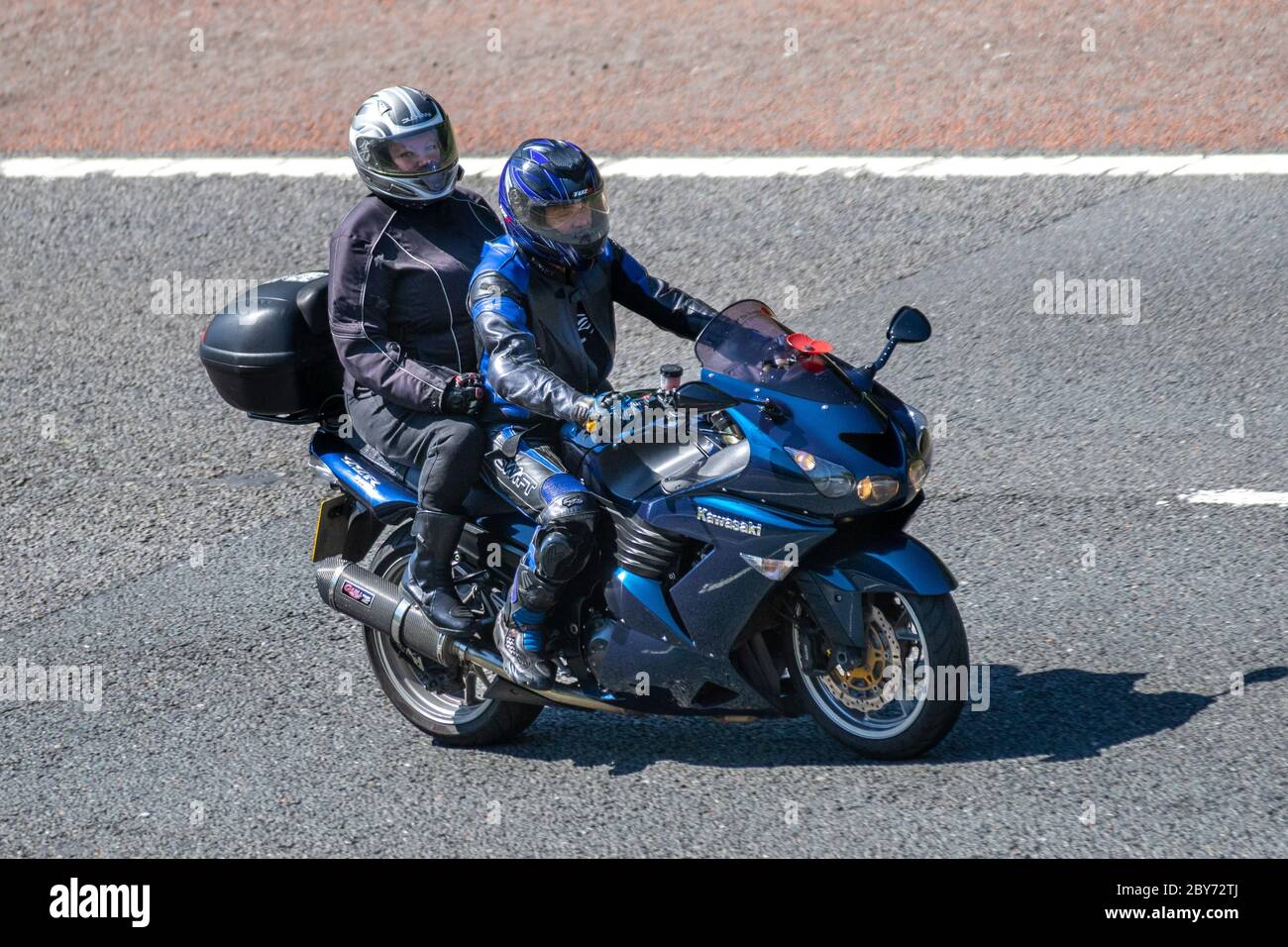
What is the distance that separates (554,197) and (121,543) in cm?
335

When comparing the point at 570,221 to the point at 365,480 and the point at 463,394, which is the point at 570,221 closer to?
the point at 463,394

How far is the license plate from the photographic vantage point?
5.66 metres

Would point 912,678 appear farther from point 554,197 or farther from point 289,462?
point 289,462

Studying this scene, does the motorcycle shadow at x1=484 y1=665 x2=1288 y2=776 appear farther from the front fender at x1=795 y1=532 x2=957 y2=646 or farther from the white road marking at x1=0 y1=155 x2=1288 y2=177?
the white road marking at x1=0 y1=155 x2=1288 y2=177

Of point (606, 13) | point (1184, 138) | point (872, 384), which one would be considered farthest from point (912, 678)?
point (606, 13)

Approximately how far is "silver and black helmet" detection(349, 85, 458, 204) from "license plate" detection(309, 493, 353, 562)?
109cm

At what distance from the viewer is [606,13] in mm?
14414

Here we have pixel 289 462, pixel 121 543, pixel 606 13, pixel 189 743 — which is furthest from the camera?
pixel 606 13

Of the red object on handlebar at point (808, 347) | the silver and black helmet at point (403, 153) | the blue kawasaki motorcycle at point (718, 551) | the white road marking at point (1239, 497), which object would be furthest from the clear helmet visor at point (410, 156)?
the white road marking at point (1239, 497)

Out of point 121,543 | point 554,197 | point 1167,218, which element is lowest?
point 121,543

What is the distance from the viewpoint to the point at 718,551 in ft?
16.1

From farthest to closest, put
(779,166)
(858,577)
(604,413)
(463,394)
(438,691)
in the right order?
(779,166)
(438,691)
(463,394)
(858,577)
(604,413)

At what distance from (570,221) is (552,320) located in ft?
1.12

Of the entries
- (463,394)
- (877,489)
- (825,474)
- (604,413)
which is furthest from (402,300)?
(877,489)
